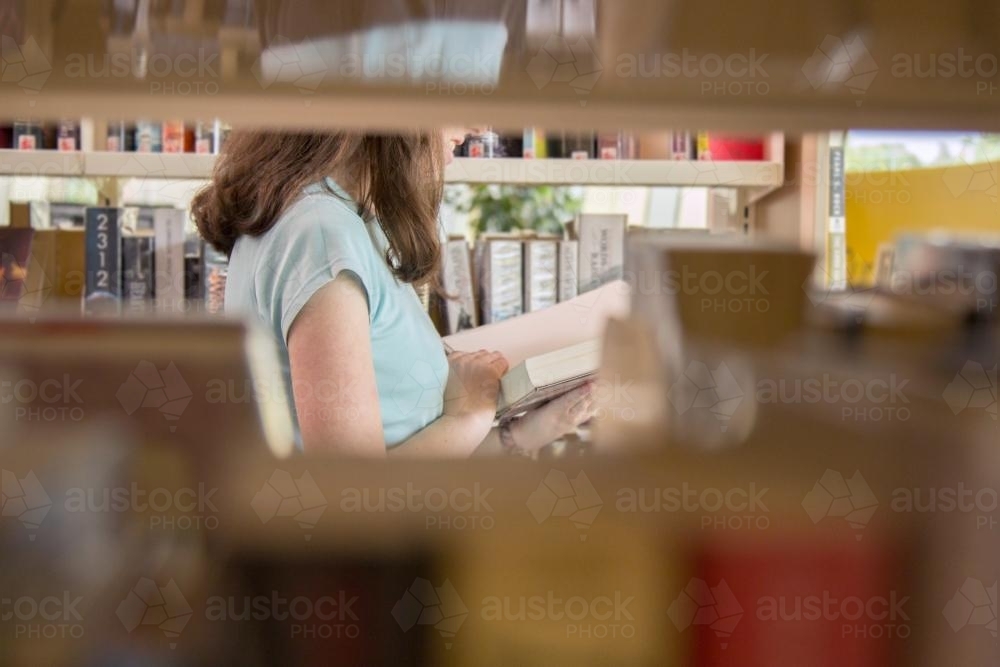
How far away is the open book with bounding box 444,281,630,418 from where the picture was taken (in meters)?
0.35

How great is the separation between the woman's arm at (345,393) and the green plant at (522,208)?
234 millimetres

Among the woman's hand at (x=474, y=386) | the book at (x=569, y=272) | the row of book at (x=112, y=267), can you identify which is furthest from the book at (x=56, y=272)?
the book at (x=569, y=272)

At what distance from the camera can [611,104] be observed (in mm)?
213

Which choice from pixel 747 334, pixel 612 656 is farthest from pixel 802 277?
pixel 612 656

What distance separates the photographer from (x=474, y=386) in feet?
1.28

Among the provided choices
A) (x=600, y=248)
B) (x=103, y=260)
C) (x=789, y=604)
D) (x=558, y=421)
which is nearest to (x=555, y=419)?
(x=558, y=421)

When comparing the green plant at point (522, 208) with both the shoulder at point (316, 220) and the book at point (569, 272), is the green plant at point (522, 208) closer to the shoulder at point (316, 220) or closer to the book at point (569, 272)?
the book at point (569, 272)

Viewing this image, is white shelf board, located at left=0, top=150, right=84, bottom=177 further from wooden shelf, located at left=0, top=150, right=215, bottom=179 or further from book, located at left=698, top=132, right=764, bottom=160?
book, located at left=698, top=132, right=764, bottom=160

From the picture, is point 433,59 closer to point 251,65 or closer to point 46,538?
point 251,65

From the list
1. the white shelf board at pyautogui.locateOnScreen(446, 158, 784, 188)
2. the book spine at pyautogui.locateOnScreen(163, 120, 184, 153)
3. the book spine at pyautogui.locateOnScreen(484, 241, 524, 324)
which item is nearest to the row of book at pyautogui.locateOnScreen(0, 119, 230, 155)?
the book spine at pyautogui.locateOnScreen(163, 120, 184, 153)

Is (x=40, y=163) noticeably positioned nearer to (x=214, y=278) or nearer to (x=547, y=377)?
(x=214, y=278)

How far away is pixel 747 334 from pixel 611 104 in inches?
4.0

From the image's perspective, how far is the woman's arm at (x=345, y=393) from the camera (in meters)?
0.28

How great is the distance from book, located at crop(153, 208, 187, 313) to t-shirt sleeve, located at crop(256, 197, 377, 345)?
0.03 meters
